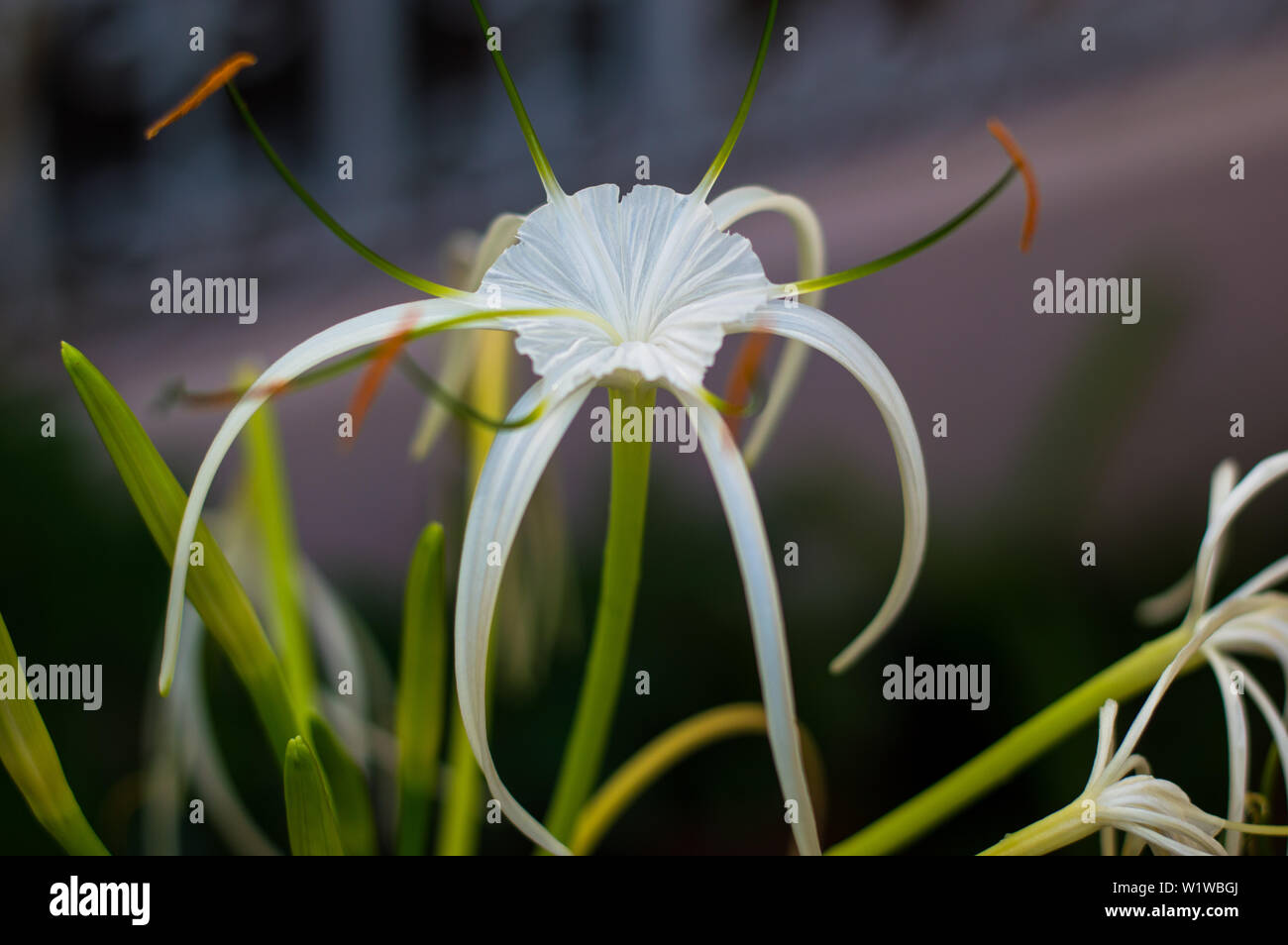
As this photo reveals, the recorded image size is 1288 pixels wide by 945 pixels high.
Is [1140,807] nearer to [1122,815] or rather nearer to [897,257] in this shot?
[1122,815]

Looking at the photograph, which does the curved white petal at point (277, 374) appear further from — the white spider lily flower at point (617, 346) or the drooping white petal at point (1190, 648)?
the drooping white petal at point (1190, 648)

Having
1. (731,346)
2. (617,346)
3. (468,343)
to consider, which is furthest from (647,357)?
(731,346)

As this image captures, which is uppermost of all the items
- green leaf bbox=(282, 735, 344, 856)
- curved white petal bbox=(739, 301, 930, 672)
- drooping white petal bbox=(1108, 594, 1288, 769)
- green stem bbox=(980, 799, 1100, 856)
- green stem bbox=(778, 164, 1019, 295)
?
green stem bbox=(778, 164, 1019, 295)

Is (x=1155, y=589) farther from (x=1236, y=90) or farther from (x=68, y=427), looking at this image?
(x=68, y=427)

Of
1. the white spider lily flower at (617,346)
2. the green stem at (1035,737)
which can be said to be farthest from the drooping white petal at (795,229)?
the green stem at (1035,737)

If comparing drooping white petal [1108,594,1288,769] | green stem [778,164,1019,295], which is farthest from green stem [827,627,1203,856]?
green stem [778,164,1019,295]

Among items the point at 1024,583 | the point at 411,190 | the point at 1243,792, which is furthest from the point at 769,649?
the point at 411,190

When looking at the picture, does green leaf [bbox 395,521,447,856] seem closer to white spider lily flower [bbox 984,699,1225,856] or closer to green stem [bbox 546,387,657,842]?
green stem [bbox 546,387,657,842]
